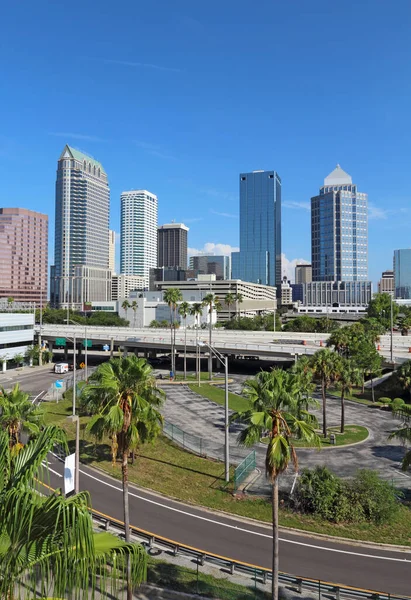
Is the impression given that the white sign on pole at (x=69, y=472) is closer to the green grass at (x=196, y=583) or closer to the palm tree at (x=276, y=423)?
the green grass at (x=196, y=583)

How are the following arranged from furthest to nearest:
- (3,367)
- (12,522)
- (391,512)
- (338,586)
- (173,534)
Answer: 1. (3,367)
2. (391,512)
3. (173,534)
4. (338,586)
5. (12,522)

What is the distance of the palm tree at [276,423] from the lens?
16.8 meters

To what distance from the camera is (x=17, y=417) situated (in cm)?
2300

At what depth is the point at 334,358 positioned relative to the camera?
47219mm

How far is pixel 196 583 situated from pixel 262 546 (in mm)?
5482

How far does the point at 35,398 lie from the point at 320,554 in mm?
52412

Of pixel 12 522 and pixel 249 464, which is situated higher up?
pixel 12 522

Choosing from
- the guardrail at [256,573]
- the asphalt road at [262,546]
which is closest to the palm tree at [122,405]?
the guardrail at [256,573]

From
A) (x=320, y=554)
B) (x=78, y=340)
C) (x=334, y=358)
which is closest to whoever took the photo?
(x=320, y=554)

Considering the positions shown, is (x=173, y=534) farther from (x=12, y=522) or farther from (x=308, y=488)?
(x=12, y=522)

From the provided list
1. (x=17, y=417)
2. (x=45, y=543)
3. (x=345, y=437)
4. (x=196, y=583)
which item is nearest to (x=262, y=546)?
(x=196, y=583)

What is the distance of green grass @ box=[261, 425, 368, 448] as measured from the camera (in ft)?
141

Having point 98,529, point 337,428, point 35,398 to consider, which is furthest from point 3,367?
point 98,529

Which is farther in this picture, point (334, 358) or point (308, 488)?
point (334, 358)
